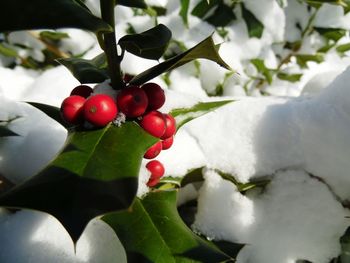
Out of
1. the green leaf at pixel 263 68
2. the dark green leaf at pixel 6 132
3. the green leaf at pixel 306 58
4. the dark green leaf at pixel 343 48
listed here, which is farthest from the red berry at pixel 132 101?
the dark green leaf at pixel 343 48

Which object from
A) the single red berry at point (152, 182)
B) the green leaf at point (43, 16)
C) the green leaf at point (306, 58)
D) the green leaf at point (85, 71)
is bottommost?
the green leaf at point (306, 58)

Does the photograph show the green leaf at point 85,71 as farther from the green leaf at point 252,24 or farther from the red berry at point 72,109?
the green leaf at point 252,24

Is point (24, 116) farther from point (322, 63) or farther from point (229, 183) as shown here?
point (322, 63)

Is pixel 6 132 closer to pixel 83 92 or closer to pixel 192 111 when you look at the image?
pixel 83 92

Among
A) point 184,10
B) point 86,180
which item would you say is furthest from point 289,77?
point 86,180

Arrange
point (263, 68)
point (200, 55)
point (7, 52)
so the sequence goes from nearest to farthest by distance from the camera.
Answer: point (200, 55) → point (7, 52) → point (263, 68)

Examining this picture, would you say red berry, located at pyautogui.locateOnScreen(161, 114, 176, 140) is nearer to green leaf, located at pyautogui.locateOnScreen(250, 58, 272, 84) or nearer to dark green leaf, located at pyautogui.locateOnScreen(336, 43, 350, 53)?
green leaf, located at pyautogui.locateOnScreen(250, 58, 272, 84)
